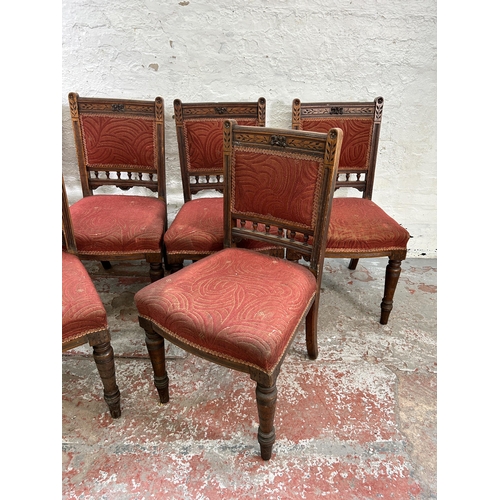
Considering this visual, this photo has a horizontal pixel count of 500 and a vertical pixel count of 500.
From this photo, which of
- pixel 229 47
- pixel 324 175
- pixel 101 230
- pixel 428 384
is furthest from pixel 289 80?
pixel 428 384

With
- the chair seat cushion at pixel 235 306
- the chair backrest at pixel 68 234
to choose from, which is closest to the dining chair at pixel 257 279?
the chair seat cushion at pixel 235 306

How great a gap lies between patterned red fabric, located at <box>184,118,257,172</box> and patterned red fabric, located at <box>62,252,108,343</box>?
1.14 metres

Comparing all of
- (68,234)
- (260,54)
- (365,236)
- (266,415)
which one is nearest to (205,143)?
(260,54)

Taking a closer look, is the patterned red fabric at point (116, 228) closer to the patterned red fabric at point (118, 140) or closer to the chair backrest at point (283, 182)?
the patterned red fabric at point (118, 140)

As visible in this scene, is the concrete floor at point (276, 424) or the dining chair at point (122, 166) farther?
the dining chair at point (122, 166)

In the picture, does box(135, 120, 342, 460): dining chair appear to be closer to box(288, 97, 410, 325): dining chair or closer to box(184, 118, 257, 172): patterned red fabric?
box(288, 97, 410, 325): dining chair

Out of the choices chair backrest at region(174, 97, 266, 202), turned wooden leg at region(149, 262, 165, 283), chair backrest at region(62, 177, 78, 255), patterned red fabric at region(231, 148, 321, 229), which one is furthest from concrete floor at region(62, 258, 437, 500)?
chair backrest at region(174, 97, 266, 202)

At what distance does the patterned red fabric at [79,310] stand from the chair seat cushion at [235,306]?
159 mm

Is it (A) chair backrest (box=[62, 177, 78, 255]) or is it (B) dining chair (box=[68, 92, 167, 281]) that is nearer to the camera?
(A) chair backrest (box=[62, 177, 78, 255])

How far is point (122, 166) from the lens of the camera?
2.29 metres

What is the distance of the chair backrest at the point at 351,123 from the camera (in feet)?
7.17

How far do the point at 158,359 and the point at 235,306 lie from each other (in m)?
0.49

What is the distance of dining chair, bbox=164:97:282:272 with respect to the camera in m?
1.92

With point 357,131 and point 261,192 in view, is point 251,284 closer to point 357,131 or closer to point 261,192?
point 261,192
